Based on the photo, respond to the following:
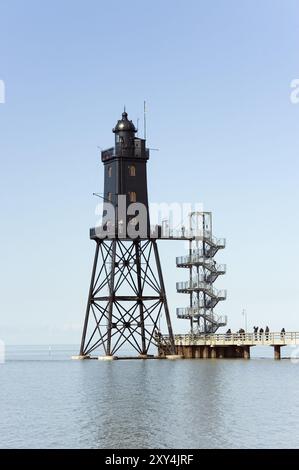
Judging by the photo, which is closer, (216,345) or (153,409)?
(153,409)

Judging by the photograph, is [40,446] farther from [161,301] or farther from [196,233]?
[196,233]

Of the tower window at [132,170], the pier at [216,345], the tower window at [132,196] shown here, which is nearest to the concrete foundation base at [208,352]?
the pier at [216,345]

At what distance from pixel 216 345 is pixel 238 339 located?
2471 millimetres

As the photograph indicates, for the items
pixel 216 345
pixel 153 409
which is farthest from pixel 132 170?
pixel 153 409

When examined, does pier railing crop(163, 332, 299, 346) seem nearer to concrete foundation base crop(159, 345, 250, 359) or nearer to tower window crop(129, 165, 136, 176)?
concrete foundation base crop(159, 345, 250, 359)

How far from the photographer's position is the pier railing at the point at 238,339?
307 feet

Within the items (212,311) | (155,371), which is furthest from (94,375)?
(212,311)

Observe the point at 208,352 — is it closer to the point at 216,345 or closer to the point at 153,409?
the point at 216,345

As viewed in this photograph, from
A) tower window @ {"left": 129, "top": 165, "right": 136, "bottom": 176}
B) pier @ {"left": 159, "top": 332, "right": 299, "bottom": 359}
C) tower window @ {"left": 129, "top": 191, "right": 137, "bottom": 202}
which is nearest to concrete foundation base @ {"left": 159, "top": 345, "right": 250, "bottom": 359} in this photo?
pier @ {"left": 159, "top": 332, "right": 299, "bottom": 359}

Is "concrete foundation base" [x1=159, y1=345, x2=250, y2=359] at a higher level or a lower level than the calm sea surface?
higher

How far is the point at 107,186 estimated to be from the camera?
323 ft

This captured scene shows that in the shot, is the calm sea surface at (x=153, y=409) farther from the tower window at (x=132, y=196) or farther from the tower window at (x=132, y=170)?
the tower window at (x=132, y=170)

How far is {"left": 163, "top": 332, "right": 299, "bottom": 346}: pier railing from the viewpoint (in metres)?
93.5

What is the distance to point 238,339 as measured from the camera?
9944 centimetres
